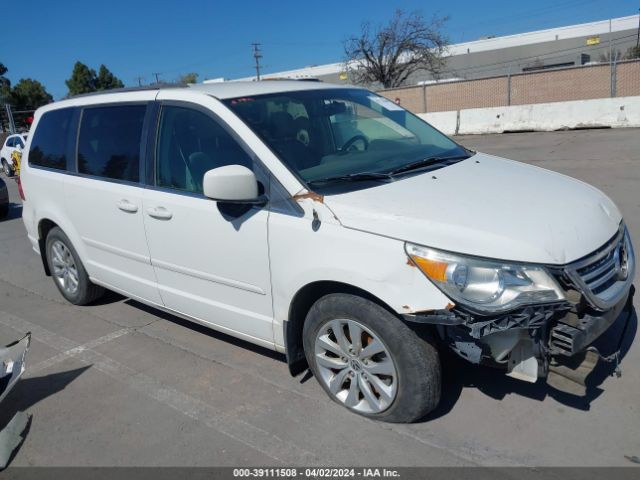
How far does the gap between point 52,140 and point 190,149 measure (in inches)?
83.2

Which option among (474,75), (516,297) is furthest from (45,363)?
(474,75)

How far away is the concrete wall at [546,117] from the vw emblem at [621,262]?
1756 centimetres

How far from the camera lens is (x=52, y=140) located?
5051mm

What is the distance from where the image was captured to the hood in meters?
2.62

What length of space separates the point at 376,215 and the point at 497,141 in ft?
57.3

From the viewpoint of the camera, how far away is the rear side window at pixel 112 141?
4.05 meters

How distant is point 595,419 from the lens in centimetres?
300

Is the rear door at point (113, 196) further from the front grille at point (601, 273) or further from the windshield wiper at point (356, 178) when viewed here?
the front grille at point (601, 273)

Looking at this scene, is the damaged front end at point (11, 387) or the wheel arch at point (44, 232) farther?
the wheel arch at point (44, 232)

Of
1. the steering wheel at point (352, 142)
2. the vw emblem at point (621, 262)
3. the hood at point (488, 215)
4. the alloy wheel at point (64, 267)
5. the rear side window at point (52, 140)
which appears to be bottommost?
the alloy wheel at point (64, 267)

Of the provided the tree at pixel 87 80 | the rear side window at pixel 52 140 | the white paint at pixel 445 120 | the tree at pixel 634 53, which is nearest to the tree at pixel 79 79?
the tree at pixel 87 80

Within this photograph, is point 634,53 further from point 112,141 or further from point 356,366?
point 356,366

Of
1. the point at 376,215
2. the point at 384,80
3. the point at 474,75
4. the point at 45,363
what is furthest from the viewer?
the point at 474,75

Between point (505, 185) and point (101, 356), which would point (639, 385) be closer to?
point (505, 185)
